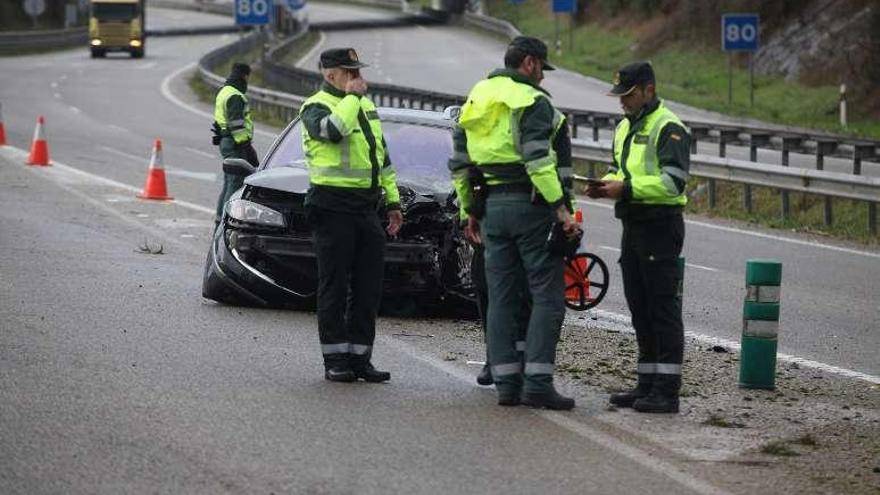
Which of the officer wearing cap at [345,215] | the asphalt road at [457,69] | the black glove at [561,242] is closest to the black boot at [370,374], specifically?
the officer wearing cap at [345,215]

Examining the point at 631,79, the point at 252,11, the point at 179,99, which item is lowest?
the point at 179,99

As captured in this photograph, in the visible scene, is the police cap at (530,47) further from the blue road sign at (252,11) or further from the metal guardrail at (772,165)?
the blue road sign at (252,11)

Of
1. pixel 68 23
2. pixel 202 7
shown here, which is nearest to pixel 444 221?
pixel 68 23

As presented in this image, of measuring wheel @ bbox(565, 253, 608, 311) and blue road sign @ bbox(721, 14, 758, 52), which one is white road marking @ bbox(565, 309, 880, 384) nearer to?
measuring wheel @ bbox(565, 253, 608, 311)

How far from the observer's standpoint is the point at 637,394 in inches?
386

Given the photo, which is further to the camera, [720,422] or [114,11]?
[114,11]

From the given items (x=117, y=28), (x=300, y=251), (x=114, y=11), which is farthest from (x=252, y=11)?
(x=300, y=251)

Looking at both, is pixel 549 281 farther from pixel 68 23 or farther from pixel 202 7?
pixel 202 7

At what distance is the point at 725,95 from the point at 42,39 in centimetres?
3655

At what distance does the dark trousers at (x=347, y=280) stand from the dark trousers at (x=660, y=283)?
1.44 meters

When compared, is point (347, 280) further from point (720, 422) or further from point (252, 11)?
point (252, 11)

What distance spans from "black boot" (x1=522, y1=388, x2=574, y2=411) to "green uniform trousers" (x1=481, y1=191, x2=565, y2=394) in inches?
1.0

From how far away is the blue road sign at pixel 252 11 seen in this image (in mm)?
49969

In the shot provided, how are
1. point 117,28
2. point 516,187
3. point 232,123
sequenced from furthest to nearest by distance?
1. point 117,28
2. point 232,123
3. point 516,187
